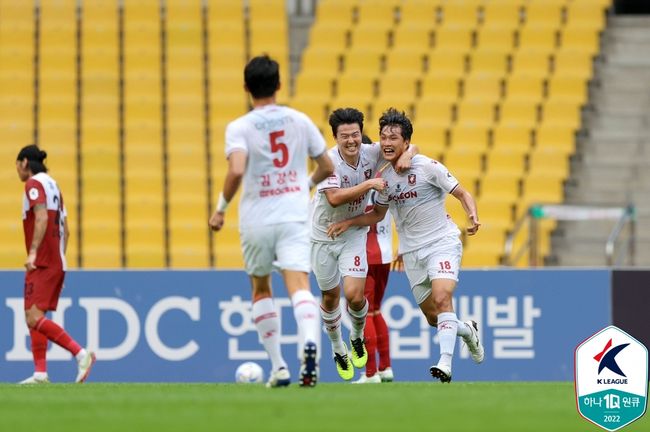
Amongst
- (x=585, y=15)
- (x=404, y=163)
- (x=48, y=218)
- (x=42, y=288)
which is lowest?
(x=42, y=288)

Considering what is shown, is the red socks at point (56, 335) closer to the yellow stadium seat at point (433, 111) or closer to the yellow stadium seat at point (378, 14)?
the yellow stadium seat at point (433, 111)

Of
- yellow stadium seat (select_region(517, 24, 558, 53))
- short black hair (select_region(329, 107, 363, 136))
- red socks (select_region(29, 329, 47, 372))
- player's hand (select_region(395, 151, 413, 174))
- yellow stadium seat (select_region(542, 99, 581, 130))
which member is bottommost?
red socks (select_region(29, 329, 47, 372))

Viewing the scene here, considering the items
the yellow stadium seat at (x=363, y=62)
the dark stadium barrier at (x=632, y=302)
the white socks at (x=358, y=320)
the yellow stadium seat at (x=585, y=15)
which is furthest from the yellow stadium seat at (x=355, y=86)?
the white socks at (x=358, y=320)

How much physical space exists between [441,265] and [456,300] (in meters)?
4.11

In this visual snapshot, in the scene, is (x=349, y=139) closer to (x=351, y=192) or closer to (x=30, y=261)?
(x=351, y=192)

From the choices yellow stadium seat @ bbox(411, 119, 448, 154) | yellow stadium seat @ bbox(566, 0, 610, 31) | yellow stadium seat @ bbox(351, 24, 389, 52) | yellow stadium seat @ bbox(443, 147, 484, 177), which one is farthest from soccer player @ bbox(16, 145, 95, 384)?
yellow stadium seat @ bbox(566, 0, 610, 31)

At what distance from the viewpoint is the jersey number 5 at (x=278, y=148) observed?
9.09m

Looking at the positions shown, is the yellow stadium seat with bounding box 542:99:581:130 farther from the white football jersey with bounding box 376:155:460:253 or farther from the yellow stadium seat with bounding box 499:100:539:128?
the white football jersey with bounding box 376:155:460:253

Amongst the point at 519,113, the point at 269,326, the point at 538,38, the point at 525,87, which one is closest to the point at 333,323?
the point at 269,326

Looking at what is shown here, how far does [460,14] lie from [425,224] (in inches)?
438

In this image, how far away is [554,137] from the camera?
19672 mm

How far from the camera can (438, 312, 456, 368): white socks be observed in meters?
10.7

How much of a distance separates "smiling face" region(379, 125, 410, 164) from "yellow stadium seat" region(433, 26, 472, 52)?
10.4 metres

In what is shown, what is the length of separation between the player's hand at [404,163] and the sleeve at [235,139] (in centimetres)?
217
